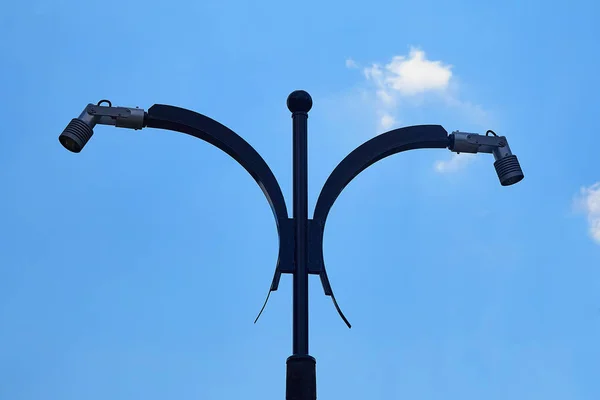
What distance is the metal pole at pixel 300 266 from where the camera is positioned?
7.02 m

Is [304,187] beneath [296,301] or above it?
above

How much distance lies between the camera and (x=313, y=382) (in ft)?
23.1

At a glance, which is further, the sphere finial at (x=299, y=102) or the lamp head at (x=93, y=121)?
the sphere finial at (x=299, y=102)

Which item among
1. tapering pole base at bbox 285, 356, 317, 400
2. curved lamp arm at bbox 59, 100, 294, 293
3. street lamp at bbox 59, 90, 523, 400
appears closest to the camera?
tapering pole base at bbox 285, 356, 317, 400

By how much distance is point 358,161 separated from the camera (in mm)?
8023

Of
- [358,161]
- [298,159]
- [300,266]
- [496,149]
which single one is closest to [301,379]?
[300,266]

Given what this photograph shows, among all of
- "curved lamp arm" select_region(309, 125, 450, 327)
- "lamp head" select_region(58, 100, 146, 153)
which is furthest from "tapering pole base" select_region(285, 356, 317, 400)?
"lamp head" select_region(58, 100, 146, 153)

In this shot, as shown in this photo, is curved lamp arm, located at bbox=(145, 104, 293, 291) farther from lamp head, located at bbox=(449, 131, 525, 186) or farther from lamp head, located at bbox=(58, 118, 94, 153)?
lamp head, located at bbox=(449, 131, 525, 186)

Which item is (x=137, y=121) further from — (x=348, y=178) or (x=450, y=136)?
(x=450, y=136)

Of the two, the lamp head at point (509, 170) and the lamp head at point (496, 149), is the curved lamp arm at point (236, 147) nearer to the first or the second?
the lamp head at point (496, 149)

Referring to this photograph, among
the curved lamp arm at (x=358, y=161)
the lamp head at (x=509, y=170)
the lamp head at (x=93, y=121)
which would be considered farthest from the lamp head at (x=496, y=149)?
the lamp head at (x=93, y=121)

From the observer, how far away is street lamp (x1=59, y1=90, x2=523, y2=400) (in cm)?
751

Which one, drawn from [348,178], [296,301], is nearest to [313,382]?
[296,301]

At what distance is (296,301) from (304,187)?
0.95 metres
